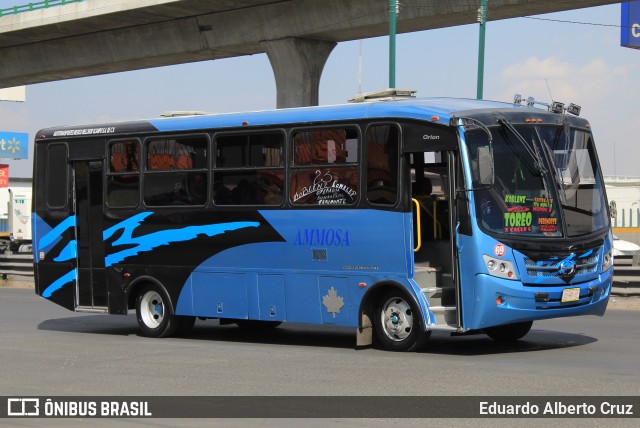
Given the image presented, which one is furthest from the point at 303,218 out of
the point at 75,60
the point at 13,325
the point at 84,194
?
the point at 75,60

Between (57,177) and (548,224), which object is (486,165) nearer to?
(548,224)

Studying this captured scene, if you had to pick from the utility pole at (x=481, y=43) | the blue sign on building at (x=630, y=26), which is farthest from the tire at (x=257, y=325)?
the blue sign on building at (x=630, y=26)

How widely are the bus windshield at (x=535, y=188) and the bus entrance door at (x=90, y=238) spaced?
6577mm

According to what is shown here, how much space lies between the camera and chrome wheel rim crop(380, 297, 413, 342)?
13477mm

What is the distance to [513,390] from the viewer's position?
1018 cm

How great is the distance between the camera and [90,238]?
56.4ft

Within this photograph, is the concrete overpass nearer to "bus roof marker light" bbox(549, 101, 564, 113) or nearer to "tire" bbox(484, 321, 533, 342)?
"bus roof marker light" bbox(549, 101, 564, 113)

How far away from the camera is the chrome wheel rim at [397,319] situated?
13.5 metres

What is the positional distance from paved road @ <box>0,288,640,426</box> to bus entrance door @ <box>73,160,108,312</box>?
0.58m

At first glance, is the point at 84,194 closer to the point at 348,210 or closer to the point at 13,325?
the point at 13,325

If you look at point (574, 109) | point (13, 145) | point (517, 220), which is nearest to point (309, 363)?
point (517, 220)

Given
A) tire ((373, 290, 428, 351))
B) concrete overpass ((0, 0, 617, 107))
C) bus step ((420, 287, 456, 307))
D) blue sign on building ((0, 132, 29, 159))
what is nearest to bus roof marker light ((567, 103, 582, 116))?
bus step ((420, 287, 456, 307))

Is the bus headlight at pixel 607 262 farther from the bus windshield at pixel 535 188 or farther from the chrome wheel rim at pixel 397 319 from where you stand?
the chrome wheel rim at pixel 397 319

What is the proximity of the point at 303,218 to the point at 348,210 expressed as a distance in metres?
0.76
